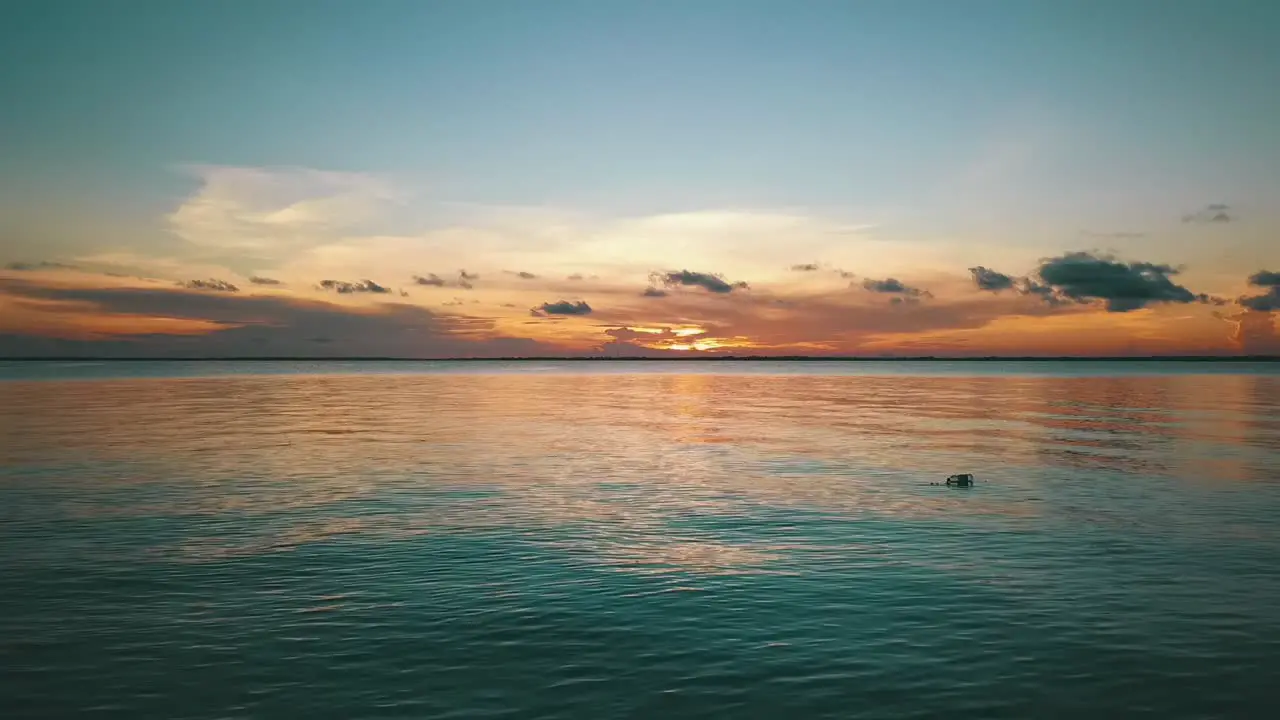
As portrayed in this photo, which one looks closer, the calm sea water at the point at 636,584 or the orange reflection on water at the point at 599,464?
the calm sea water at the point at 636,584

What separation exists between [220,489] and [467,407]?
203 ft

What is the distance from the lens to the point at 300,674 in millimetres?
16281

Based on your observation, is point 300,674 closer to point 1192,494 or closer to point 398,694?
point 398,694

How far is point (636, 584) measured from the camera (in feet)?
75.2

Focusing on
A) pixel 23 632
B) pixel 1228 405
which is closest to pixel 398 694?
pixel 23 632

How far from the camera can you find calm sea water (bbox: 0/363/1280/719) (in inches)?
616

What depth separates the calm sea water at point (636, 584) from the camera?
51.4 ft

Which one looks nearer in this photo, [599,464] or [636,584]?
[636,584]

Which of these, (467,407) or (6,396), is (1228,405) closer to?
(467,407)

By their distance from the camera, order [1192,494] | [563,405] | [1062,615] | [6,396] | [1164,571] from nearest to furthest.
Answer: [1062,615] → [1164,571] → [1192,494] → [563,405] → [6,396]

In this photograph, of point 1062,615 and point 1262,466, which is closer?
point 1062,615

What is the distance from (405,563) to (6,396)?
118 m

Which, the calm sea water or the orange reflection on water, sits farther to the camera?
the orange reflection on water

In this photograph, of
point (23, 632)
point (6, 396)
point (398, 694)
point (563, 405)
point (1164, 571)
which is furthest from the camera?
point (6, 396)
